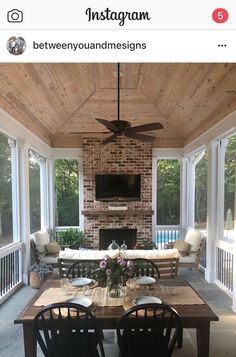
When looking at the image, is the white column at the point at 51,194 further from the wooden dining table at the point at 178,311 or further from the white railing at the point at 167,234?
the wooden dining table at the point at 178,311

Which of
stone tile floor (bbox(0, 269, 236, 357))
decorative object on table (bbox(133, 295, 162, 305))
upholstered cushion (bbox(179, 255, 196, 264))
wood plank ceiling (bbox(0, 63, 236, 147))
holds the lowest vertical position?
stone tile floor (bbox(0, 269, 236, 357))

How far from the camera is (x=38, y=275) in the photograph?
455 cm

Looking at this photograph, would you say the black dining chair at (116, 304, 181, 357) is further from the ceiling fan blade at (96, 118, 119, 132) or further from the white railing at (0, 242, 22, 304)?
the white railing at (0, 242, 22, 304)

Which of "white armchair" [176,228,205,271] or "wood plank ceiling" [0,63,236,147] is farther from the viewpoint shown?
"white armchair" [176,228,205,271]

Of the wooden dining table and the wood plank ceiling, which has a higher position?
the wood plank ceiling
